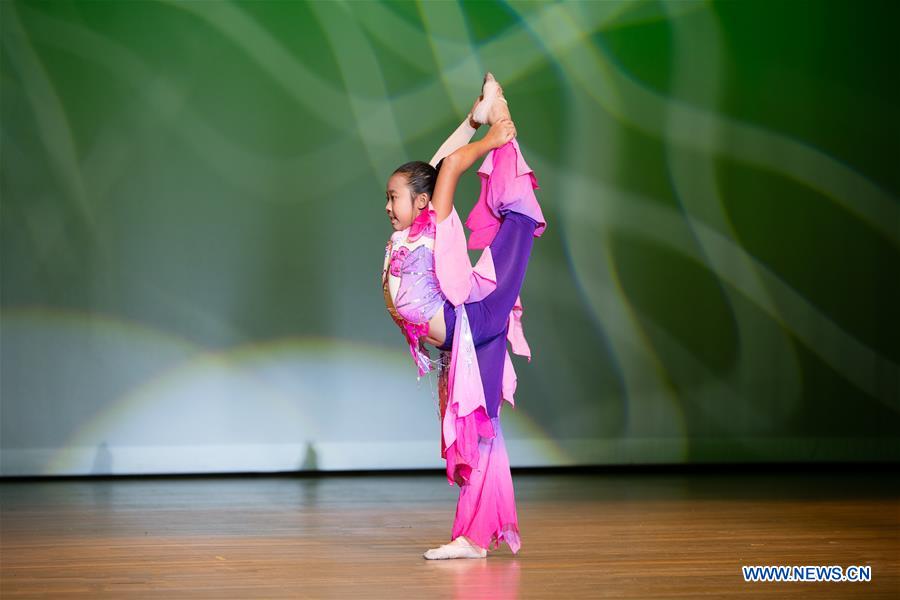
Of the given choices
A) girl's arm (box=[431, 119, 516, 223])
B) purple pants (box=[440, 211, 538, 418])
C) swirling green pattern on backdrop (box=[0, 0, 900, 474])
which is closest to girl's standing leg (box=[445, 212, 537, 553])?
purple pants (box=[440, 211, 538, 418])

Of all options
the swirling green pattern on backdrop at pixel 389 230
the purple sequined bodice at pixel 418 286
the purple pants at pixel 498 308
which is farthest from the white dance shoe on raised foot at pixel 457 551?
the swirling green pattern on backdrop at pixel 389 230

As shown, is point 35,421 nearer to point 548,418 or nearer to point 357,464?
point 357,464

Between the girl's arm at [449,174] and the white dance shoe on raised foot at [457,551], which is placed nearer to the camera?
the girl's arm at [449,174]

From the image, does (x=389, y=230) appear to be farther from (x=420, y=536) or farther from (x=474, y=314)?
(x=474, y=314)

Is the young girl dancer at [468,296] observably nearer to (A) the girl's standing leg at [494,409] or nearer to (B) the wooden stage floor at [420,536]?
(A) the girl's standing leg at [494,409]

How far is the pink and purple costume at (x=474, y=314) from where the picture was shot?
281cm

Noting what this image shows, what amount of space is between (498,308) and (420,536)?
86 centimetres

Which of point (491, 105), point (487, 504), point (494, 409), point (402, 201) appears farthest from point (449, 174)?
point (487, 504)

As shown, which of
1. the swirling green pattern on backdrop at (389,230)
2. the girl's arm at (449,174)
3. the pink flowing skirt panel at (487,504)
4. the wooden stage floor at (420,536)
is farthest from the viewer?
the swirling green pattern on backdrop at (389,230)

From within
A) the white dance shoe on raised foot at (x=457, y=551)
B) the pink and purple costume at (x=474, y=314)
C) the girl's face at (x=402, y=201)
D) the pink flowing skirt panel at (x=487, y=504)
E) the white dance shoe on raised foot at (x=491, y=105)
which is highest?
the white dance shoe on raised foot at (x=491, y=105)

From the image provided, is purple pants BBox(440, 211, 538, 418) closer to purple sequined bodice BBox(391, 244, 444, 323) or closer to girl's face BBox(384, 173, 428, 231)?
purple sequined bodice BBox(391, 244, 444, 323)

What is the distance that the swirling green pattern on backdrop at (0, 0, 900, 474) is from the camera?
16.6 ft

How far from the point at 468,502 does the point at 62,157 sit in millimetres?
3086

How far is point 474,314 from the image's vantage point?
2.86 m
